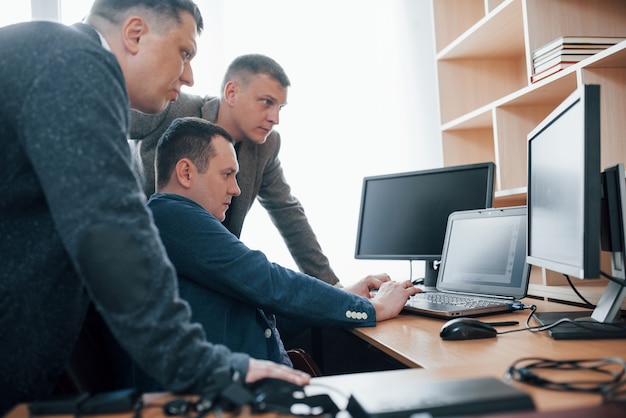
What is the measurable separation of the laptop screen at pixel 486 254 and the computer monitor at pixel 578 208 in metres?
0.17

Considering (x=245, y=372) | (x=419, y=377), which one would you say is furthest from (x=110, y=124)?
(x=419, y=377)

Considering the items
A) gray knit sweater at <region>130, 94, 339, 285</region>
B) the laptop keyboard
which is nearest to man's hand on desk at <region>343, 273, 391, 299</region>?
the laptop keyboard

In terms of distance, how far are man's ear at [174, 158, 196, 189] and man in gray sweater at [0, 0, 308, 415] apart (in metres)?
0.59

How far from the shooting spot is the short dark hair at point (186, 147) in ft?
5.29

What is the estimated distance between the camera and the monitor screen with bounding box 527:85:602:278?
1.04 metres

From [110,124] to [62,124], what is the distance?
2.4 inches

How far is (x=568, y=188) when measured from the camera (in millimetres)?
1191

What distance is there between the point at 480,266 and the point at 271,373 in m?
1.10

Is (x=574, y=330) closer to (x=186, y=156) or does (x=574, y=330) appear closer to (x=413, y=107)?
(x=186, y=156)

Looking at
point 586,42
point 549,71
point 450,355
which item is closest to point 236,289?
point 450,355

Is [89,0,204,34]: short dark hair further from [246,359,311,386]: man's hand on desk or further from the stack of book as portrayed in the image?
the stack of book

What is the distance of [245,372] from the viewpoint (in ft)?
2.75

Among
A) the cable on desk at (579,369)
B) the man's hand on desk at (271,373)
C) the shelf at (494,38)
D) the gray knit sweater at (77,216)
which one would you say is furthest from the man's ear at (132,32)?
the shelf at (494,38)

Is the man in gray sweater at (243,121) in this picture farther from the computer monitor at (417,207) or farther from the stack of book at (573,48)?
the stack of book at (573,48)
